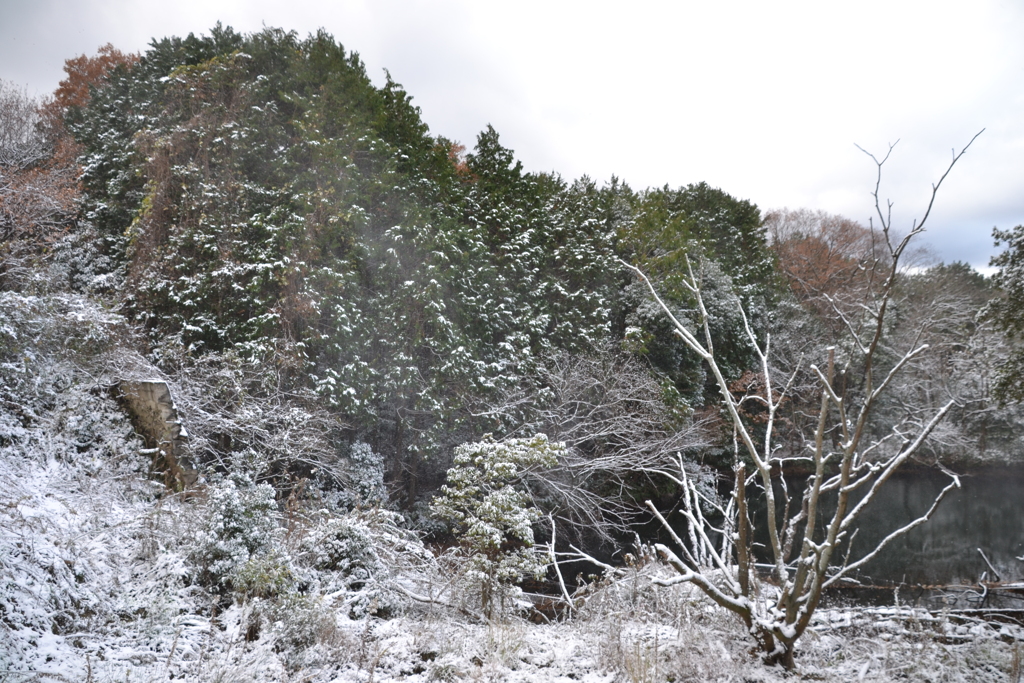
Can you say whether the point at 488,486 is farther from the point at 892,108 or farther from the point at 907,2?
the point at 907,2

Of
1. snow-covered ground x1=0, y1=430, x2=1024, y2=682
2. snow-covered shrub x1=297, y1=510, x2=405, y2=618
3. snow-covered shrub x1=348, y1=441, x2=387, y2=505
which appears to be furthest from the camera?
snow-covered shrub x1=348, y1=441, x2=387, y2=505

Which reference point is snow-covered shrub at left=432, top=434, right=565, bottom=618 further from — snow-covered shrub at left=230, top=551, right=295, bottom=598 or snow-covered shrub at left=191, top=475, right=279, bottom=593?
snow-covered shrub at left=191, top=475, right=279, bottom=593

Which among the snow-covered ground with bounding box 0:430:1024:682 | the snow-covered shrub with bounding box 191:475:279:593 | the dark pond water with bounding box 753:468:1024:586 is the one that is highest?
the snow-covered shrub with bounding box 191:475:279:593

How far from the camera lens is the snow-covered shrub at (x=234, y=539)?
12.3 feet

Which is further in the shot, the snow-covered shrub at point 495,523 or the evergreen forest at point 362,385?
the snow-covered shrub at point 495,523

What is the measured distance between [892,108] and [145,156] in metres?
12.0

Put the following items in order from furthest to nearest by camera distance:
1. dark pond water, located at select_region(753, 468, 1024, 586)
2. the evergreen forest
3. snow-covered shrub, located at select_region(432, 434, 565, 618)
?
dark pond water, located at select_region(753, 468, 1024, 586) → snow-covered shrub, located at select_region(432, 434, 565, 618) → the evergreen forest

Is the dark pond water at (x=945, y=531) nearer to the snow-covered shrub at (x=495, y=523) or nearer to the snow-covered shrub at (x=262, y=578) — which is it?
the snow-covered shrub at (x=495, y=523)

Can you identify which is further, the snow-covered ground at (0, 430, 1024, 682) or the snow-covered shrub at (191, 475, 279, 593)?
the snow-covered shrub at (191, 475, 279, 593)

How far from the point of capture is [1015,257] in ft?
26.8

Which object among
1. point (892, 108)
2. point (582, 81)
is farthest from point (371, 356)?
point (892, 108)

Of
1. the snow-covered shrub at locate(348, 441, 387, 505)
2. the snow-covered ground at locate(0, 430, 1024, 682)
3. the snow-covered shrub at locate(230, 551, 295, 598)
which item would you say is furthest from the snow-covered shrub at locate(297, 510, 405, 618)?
the snow-covered shrub at locate(348, 441, 387, 505)

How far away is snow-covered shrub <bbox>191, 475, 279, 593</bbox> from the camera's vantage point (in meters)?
3.76

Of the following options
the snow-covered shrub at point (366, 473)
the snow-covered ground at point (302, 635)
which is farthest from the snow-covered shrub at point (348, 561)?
the snow-covered shrub at point (366, 473)
